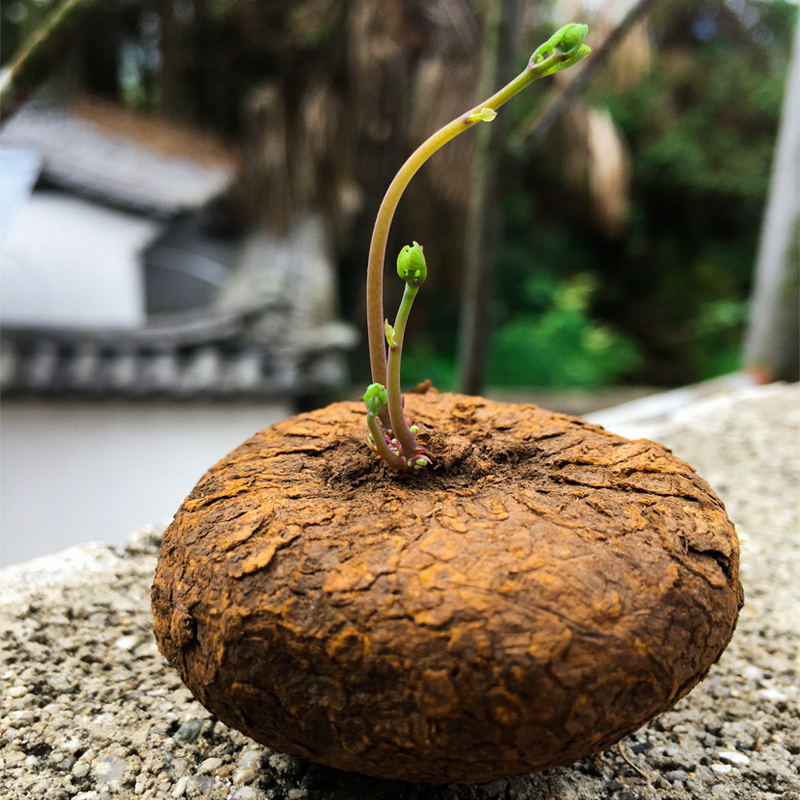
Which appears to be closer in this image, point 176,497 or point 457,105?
point 176,497

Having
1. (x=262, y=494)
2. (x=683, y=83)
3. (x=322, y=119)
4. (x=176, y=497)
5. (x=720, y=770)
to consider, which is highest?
(x=683, y=83)

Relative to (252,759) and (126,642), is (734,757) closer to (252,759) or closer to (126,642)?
(252,759)

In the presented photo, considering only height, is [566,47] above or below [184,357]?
above

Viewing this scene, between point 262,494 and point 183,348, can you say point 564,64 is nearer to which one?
point 262,494

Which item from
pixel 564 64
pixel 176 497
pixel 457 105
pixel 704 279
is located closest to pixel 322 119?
pixel 457 105

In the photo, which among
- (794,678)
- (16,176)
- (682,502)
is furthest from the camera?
(16,176)

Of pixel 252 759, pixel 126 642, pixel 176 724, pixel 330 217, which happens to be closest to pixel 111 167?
pixel 330 217

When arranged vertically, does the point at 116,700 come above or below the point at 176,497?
above
